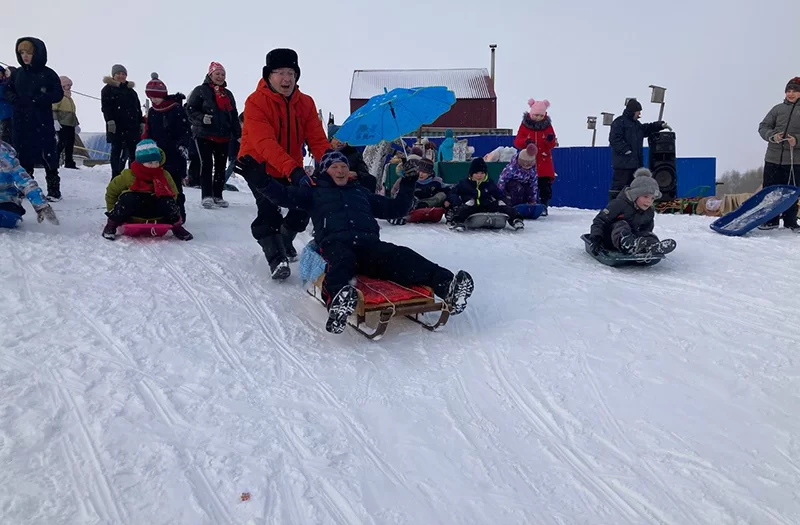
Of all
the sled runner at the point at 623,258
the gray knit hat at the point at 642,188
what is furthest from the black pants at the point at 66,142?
the gray knit hat at the point at 642,188

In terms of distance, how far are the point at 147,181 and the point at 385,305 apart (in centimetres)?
327

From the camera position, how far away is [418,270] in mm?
4008

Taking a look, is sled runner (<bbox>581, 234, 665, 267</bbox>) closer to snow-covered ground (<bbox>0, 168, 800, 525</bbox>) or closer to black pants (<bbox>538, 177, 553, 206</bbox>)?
snow-covered ground (<bbox>0, 168, 800, 525</bbox>)

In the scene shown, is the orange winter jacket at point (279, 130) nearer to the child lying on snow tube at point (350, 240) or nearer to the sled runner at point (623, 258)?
the child lying on snow tube at point (350, 240)

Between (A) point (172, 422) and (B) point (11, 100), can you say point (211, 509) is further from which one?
(B) point (11, 100)

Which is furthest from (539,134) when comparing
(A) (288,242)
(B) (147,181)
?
(B) (147,181)

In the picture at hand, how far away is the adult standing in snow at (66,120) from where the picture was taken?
10.2m

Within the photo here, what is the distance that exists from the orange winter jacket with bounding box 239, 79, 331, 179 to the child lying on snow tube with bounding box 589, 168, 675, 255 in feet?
9.19

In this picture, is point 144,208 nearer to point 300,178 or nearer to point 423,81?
point 300,178

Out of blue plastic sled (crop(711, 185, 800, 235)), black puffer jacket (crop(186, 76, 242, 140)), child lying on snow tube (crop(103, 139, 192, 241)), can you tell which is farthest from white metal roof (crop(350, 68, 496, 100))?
child lying on snow tube (crop(103, 139, 192, 241))

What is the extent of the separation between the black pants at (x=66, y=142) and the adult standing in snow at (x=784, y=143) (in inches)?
438

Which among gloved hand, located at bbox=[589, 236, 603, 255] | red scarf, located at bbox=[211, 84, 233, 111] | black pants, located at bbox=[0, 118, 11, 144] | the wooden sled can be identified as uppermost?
red scarf, located at bbox=[211, 84, 233, 111]

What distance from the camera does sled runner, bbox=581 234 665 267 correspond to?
17.6ft

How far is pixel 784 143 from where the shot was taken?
6.77 metres
